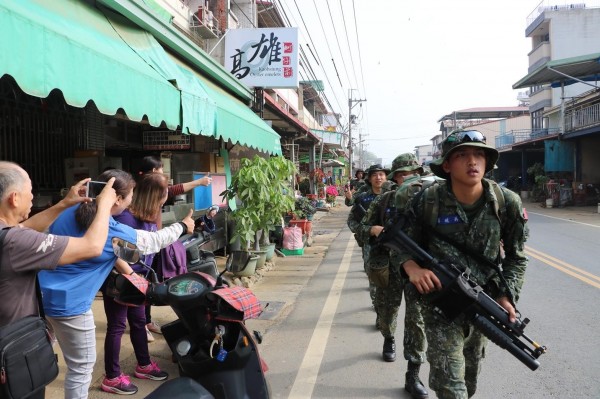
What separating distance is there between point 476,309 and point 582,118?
2318 cm

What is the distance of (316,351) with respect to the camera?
13.4 feet

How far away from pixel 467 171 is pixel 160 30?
4.69m

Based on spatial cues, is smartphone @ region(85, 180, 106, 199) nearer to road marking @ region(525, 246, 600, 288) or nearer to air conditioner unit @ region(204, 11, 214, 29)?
road marking @ region(525, 246, 600, 288)

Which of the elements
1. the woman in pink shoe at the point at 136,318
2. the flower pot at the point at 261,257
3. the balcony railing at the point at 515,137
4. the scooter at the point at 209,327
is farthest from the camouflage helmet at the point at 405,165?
the balcony railing at the point at 515,137

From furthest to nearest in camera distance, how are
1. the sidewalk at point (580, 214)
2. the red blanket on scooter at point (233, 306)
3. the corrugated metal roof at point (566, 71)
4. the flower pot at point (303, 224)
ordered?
the corrugated metal roof at point (566, 71) < the sidewalk at point (580, 214) < the flower pot at point (303, 224) < the red blanket on scooter at point (233, 306)

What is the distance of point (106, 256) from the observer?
2.52 metres

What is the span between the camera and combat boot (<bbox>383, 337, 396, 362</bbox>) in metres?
3.84

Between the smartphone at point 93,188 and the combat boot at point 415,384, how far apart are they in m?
2.43

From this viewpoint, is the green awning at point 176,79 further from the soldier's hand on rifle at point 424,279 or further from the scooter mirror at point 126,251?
the soldier's hand on rifle at point 424,279

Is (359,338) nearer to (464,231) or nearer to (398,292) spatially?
(398,292)

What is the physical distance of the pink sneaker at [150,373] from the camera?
3.51 metres

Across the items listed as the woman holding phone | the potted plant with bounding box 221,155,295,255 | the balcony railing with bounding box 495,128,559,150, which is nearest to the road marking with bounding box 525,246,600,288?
the potted plant with bounding box 221,155,295,255

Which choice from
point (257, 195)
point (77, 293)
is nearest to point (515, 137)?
point (257, 195)

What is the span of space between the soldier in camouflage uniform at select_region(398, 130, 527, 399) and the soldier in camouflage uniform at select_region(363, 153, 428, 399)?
21cm
